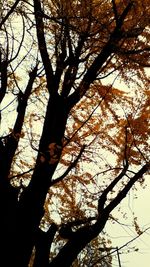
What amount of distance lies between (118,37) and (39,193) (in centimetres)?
303

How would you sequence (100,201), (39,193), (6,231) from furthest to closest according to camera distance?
(100,201) < (39,193) < (6,231)

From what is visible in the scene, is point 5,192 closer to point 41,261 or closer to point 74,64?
point 41,261

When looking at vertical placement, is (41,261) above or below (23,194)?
below

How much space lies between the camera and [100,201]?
7000mm

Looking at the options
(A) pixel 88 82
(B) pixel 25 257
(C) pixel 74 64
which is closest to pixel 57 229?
(B) pixel 25 257

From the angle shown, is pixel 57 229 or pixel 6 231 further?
pixel 57 229

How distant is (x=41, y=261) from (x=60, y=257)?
0.36 meters

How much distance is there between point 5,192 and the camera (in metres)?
5.91

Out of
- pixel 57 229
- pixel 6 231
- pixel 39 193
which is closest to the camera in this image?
Result: pixel 6 231

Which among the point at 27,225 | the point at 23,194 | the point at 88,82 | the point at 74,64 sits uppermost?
the point at 74,64

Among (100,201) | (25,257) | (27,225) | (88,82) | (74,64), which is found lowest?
(25,257)

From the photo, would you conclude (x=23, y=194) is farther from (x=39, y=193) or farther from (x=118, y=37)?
(x=118, y=37)

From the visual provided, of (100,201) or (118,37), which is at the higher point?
(118,37)

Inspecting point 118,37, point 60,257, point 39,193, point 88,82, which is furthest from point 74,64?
point 60,257
